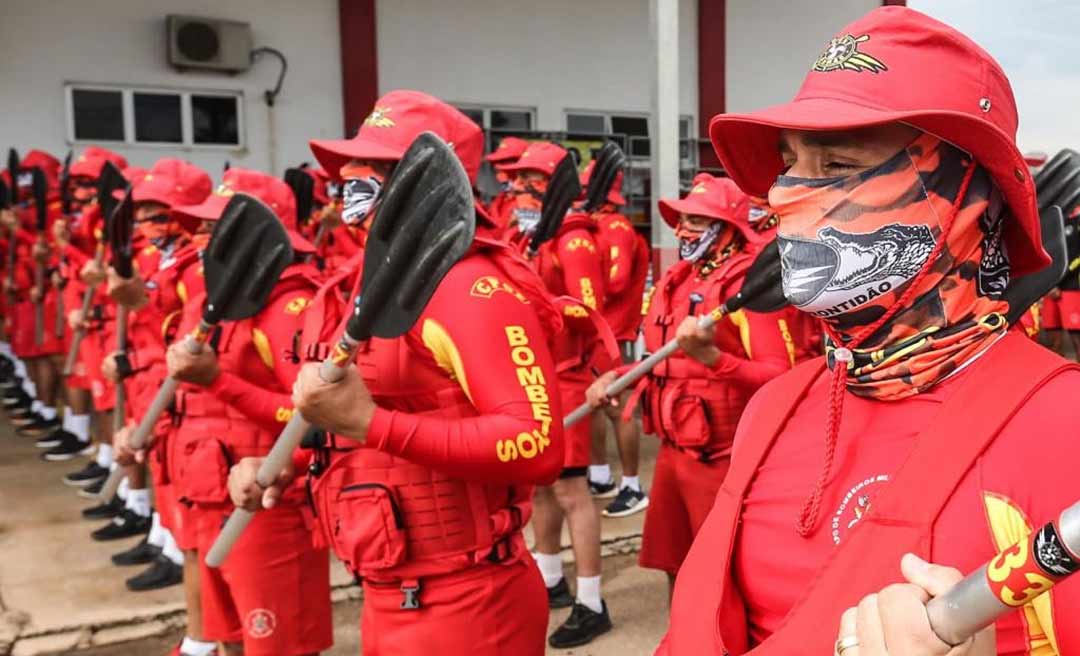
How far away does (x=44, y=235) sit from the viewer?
962 centimetres

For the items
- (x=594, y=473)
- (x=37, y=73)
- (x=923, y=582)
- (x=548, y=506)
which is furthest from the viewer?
(x=37, y=73)

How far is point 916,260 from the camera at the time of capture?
4.87 ft

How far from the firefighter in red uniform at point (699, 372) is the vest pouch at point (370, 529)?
6.26 feet

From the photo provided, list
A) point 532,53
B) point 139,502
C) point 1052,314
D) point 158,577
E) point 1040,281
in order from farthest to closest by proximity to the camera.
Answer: point 532,53 → point 1052,314 → point 139,502 → point 158,577 → point 1040,281

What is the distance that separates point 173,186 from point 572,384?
2630mm

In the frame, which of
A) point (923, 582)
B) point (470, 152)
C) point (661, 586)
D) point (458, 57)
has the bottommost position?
point (661, 586)

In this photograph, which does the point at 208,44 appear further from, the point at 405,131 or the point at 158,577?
the point at 405,131

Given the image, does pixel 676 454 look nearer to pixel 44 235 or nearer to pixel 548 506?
pixel 548 506

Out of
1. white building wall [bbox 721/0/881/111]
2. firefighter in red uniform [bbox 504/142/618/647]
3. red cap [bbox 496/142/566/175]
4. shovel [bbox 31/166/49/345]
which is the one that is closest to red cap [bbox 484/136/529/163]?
red cap [bbox 496/142/566/175]

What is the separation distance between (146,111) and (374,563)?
1254cm

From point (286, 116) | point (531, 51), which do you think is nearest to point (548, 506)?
point (286, 116)

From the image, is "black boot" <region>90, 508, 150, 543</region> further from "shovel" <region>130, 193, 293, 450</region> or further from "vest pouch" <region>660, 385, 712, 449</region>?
"vest pouch" <region>660, 385, 712, 449</region>

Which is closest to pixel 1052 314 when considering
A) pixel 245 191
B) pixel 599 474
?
pixel 599 474

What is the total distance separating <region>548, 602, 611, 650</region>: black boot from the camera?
495 centimetres
